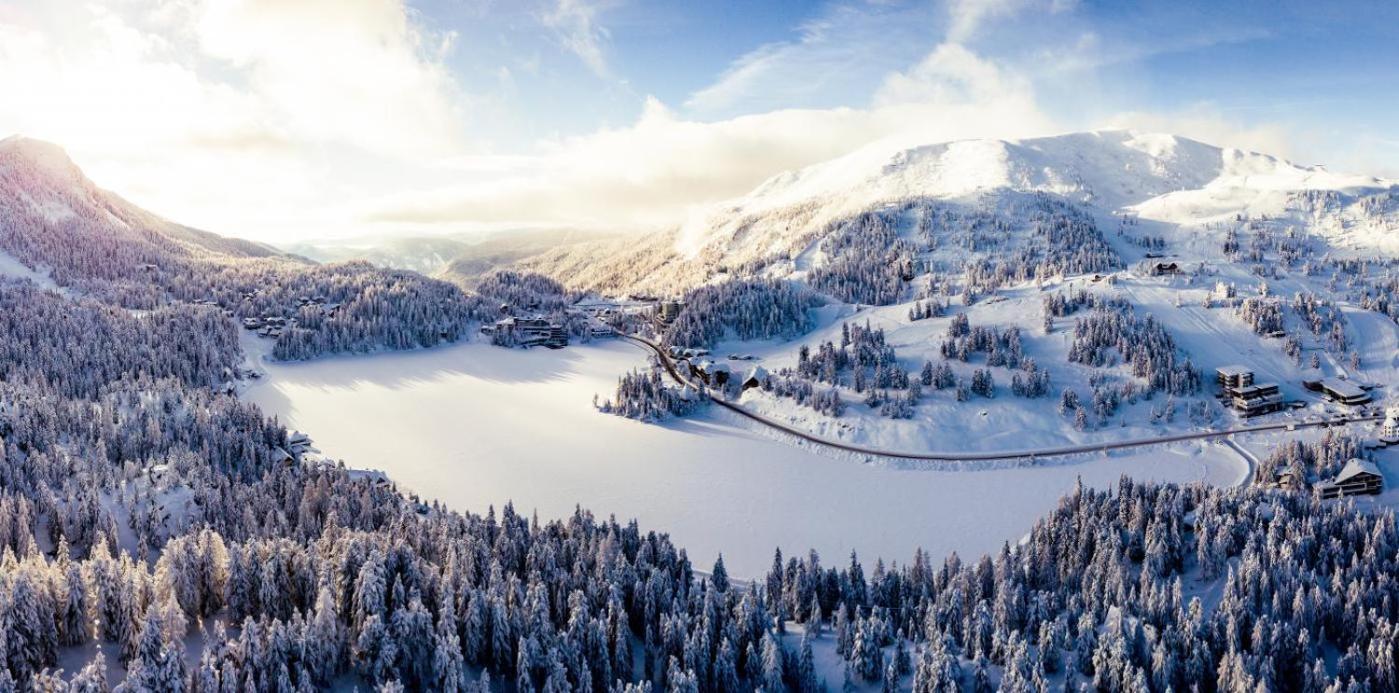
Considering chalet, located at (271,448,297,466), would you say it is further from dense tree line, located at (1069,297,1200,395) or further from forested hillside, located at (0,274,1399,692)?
dense tree line, located at (1069,297,1200,395)

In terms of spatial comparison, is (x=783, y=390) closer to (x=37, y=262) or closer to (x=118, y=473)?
(x=118, y=473)

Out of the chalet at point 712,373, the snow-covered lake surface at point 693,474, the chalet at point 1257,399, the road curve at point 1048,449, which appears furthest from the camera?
the chalet at point 712,373

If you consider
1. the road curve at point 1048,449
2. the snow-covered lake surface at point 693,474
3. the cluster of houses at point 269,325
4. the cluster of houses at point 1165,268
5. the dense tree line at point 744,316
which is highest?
the cluster of houses at point 1165,268

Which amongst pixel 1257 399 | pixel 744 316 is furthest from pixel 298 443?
pixel 1257 399

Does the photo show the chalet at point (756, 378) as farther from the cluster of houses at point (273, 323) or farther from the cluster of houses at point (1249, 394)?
the cluster of houses at point (273, 323)

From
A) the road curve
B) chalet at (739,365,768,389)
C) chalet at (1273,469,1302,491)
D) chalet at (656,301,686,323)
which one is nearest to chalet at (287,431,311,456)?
the road curve

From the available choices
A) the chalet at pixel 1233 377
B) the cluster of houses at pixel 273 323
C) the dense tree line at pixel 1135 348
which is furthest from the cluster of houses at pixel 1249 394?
the cluster of houses at pixel 273 323
